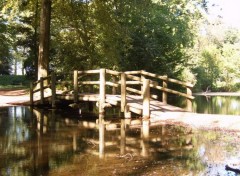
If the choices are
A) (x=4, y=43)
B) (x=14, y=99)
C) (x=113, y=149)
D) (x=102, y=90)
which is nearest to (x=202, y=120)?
(x=102, y=90)

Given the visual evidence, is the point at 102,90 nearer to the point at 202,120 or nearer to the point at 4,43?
the point at 202,120

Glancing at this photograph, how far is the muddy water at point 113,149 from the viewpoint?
6.70 metres

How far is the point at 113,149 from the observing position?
847 cm

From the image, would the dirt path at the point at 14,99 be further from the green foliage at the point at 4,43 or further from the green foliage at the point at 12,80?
the green foliage at the point at 12,80

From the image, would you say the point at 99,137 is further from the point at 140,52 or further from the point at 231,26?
the point at 231,26

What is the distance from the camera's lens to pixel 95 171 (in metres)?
6.56

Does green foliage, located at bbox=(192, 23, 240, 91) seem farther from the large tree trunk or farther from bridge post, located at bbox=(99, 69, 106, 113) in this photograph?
bridge post, located at bbox=(99, 69, 106, 113)

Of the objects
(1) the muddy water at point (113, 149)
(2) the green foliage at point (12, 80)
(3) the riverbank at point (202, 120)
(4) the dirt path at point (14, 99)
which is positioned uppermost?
(2) the green foliage at point (12, 80)

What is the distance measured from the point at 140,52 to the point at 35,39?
9370mm

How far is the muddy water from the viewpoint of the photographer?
670cm

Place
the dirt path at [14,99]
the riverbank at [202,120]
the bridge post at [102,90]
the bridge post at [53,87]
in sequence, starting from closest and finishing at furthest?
the riverbank at [202,120] → the bridge post at [102,90] → the bridge post at [53,87] → the dirt path at [14,99]

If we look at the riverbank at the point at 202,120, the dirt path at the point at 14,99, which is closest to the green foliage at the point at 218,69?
the dirt path at the point at 14,99

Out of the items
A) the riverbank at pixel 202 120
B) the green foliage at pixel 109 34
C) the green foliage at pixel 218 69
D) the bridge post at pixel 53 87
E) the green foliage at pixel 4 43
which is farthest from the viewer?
the green foliage at pixel 218 69

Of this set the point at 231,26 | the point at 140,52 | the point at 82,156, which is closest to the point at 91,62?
the point at 140,52
